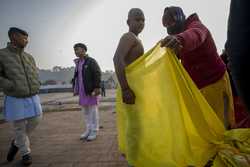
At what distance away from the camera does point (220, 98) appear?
110 inches

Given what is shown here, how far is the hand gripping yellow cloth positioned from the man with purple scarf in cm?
323

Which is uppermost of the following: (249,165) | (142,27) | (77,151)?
(142,27)

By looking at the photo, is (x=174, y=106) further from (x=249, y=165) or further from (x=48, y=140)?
(x=48, y=140)

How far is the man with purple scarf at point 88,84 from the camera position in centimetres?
558

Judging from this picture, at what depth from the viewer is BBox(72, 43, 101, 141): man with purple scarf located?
5.58 m

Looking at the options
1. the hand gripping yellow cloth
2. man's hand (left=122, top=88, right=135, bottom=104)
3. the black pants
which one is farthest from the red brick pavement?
the black pants

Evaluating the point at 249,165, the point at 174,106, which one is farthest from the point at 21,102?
the point at 249,165

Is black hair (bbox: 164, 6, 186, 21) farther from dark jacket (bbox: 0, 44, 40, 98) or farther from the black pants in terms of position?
dark jacket (bbox: 0, 44, 40, 98)

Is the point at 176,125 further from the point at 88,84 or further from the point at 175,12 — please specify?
the point at 88,84

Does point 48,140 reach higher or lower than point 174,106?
lower

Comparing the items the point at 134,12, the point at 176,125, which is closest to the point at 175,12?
the point at 134,12

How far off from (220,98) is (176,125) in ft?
3.11

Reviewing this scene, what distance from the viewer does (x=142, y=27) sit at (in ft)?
10.5

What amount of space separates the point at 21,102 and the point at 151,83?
8.76 ft
